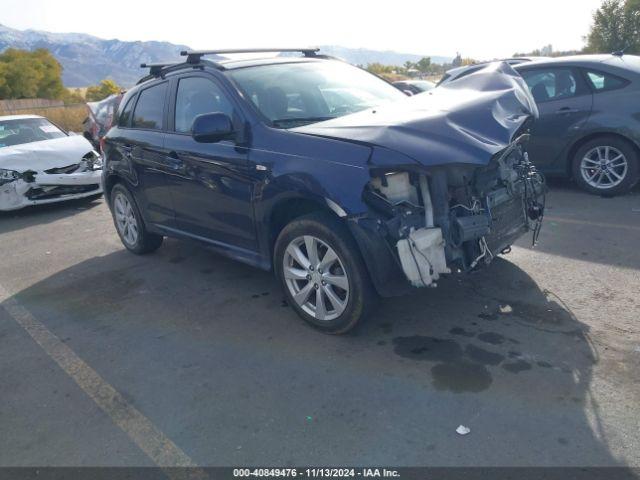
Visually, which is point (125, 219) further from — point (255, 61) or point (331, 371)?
point (331, 371)

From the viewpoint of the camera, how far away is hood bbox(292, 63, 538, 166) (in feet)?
11.4

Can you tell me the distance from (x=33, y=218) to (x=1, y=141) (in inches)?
70.1

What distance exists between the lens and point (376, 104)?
15.6 feet

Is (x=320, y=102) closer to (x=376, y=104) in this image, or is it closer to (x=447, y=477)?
(x=376, y=104)

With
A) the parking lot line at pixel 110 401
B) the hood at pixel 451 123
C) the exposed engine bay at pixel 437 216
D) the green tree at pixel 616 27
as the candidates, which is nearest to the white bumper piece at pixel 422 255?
the exposed engine bay at pixel 437 216

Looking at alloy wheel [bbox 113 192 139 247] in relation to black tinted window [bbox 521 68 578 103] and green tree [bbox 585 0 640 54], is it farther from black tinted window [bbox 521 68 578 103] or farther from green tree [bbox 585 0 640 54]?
green tree [bbox 585 0 640 54]

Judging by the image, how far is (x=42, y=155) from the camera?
353 inches

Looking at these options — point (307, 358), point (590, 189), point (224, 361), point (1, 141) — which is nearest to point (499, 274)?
point (307, 358)

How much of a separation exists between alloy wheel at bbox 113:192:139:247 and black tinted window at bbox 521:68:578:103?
5.16 meters

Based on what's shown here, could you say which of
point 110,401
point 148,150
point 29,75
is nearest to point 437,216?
point 110,401

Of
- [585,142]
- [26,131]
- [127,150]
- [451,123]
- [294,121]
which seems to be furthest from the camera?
[26,131]

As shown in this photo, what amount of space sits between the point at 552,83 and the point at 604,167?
1.27 m

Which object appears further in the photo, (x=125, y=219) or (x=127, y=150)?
(x=125, y=219)

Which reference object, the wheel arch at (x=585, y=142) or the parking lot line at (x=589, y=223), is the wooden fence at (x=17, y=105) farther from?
the parking lot line at (x=589, y=223)
